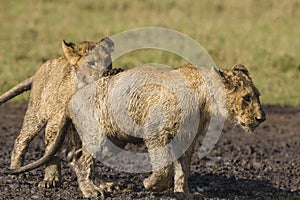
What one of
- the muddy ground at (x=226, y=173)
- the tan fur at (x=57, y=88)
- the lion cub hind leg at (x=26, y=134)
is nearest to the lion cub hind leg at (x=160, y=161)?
the muddy ground at (x=226, y=173)

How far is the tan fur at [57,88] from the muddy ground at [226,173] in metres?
0.25

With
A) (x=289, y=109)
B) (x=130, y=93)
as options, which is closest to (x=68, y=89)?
(x=130, y=93)

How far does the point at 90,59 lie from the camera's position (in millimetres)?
7562

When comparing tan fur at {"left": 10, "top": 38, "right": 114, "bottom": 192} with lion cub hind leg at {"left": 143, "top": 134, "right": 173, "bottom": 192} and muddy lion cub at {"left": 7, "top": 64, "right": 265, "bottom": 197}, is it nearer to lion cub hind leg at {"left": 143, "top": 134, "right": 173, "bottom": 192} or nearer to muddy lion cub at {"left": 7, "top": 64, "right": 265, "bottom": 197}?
muddy lion cub at {"left": 7, "top": 64, "right": 265, "bottom": 197}

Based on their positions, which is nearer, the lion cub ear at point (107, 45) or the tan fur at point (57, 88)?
the tan fur at point (57, 88)

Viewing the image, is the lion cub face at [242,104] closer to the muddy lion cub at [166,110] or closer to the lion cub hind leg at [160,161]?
the muddy lion cub at [166,110]

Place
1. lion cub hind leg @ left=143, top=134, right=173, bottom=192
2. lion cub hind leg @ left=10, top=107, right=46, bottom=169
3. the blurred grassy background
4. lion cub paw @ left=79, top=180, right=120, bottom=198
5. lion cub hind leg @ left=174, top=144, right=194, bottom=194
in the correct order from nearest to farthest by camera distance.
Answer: lion cub hind leg @ left=143, top=134, right=173, bottom=192
lion cub hind leg @ left=174, top=144, right=194, bottom=194
lion cub paw @ left=79, top=180, right=120, bottom=198
lion cub hind leg @ left=10, top=107, right=46, bottom=169
the blurred grassy background

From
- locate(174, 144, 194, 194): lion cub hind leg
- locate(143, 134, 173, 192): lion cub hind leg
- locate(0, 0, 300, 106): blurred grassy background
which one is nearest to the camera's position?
locate(143, 134, 173, 192): lion cub hind leg

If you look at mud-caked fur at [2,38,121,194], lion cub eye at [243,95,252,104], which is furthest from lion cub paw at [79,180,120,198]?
lion cub eye at [243,95,252,104]

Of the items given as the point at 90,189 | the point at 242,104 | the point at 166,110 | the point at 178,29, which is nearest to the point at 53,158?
the point at 90,189

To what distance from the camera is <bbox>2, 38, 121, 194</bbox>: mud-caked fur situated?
292 inches

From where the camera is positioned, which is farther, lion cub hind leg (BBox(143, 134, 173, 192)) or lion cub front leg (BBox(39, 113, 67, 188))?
lion cub front leg (BBox(39, 113, 67, 188))

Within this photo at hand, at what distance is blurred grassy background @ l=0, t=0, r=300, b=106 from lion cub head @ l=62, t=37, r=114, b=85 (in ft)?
20.7

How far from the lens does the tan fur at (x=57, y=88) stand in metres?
7.43
